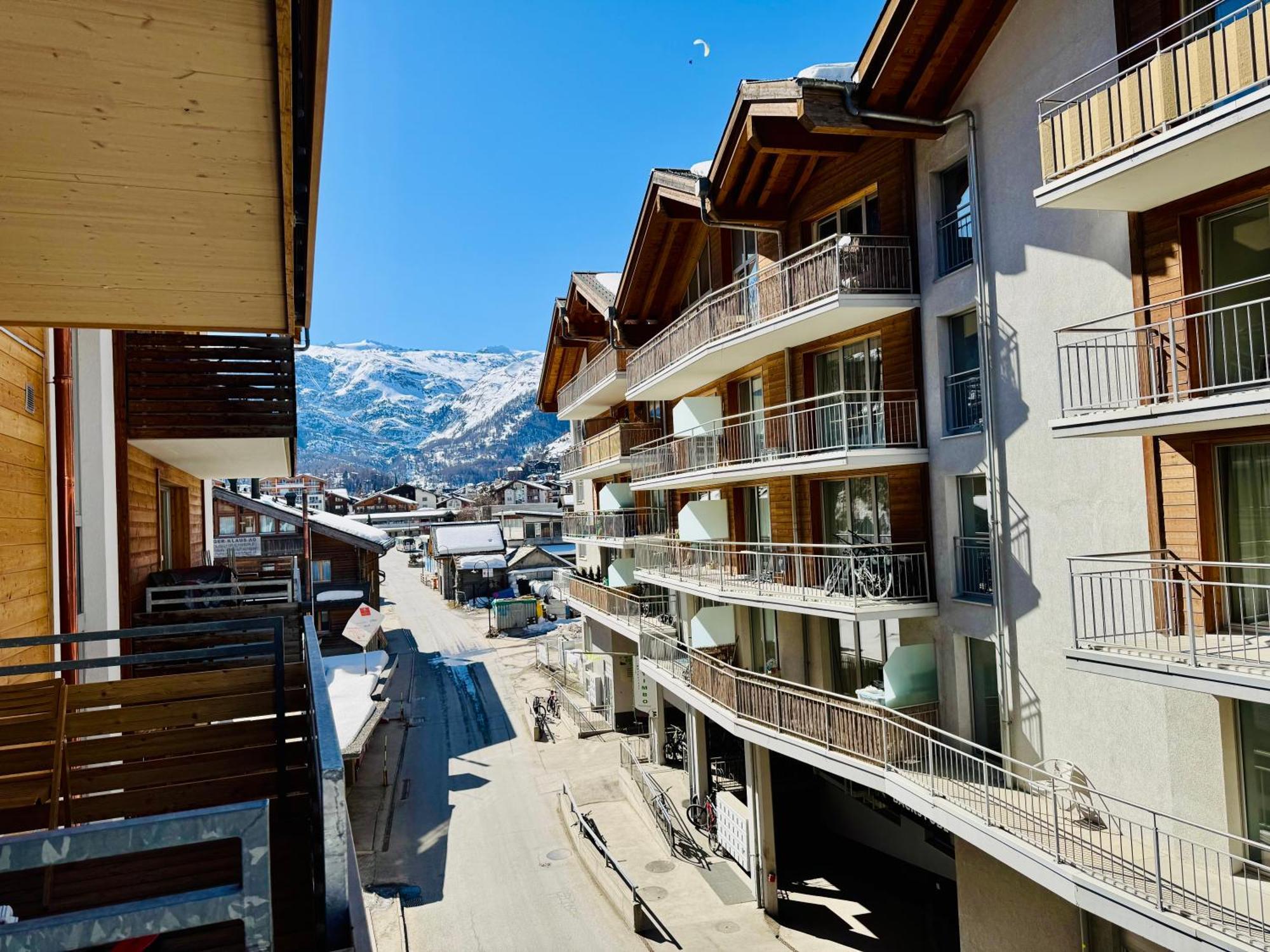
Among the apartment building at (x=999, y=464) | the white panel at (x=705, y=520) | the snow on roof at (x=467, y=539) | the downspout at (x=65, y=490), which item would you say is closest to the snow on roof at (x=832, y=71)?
Result: the apartment building at (x=999, y=464)

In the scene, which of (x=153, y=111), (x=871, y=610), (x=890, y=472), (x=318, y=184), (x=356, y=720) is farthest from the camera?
(x=356, y=720)

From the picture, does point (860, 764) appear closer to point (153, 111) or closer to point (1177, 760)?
point (1177, 760)

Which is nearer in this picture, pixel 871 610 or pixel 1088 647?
pixel 1088 647

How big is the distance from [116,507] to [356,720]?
334 inches

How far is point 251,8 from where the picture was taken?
8.72 ft

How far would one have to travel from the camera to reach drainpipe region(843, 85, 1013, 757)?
10.6 metres

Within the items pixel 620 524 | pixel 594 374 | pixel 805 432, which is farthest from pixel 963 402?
pixel 620 524

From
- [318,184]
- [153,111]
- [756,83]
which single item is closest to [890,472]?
[756,83]

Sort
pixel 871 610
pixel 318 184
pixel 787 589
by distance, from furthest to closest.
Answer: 1. pixel 787 589
2. pixel 871 610
3. pixel 318 184

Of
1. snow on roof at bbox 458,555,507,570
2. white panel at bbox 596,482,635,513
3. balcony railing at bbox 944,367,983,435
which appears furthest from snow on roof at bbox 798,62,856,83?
snow on roof at bbox 458,555,507,570

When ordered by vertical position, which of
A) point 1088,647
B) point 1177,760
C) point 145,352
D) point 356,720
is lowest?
point 356,720

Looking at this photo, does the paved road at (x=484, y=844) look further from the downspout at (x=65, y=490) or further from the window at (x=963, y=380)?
the window at (x=963, y=380)

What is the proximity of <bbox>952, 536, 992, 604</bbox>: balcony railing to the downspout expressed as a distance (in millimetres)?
11712

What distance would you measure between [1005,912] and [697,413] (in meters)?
10.5
